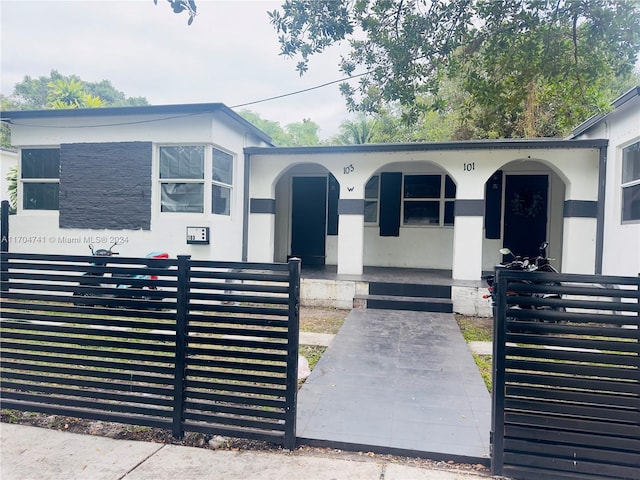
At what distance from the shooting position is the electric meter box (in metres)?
7.28

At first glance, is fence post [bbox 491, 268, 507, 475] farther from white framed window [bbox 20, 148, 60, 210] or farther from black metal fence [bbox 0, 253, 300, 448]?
white framed window [bbox 20, 148, 60, 210]

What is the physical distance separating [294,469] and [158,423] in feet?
3.44

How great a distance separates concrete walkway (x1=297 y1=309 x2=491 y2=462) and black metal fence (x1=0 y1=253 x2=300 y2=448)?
0.54 metres

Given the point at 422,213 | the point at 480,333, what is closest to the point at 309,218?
the point at 422,213

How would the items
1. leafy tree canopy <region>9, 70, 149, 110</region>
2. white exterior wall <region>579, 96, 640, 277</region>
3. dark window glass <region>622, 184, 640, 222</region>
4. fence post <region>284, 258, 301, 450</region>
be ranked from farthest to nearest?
leafy tree canopy <region>9, 70, 149, 110</region> < dark window glass <region>622, 184, 640, 222</region> < white exterior wall <region>579, 96, 640, 277</region> < fence post <region>284, 258, 301, 450</region>

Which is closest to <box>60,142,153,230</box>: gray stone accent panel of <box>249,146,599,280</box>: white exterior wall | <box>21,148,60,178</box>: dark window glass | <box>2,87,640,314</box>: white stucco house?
<box>2,87,640,314</box>: white stucco house

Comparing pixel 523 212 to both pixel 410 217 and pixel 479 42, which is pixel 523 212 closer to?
pixel 410 217

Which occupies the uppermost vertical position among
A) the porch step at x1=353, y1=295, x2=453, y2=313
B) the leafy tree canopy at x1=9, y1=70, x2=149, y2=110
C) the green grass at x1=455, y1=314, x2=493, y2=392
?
the leafy tree canopy at x1=9, y1=70, x2=149, y2=110

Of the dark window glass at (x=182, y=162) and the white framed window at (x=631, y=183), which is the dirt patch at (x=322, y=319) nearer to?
the dark window glass at (x=182, y=162)

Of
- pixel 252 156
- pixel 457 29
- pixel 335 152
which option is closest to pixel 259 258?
pixel 252 156

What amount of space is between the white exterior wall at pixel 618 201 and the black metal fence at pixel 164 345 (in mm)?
6009

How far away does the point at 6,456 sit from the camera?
253 cm

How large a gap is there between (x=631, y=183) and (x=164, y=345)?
726 centimetres

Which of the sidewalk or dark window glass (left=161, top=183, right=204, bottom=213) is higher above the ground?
dark window glass (left=161, top=183, right=204, bottom=213)
